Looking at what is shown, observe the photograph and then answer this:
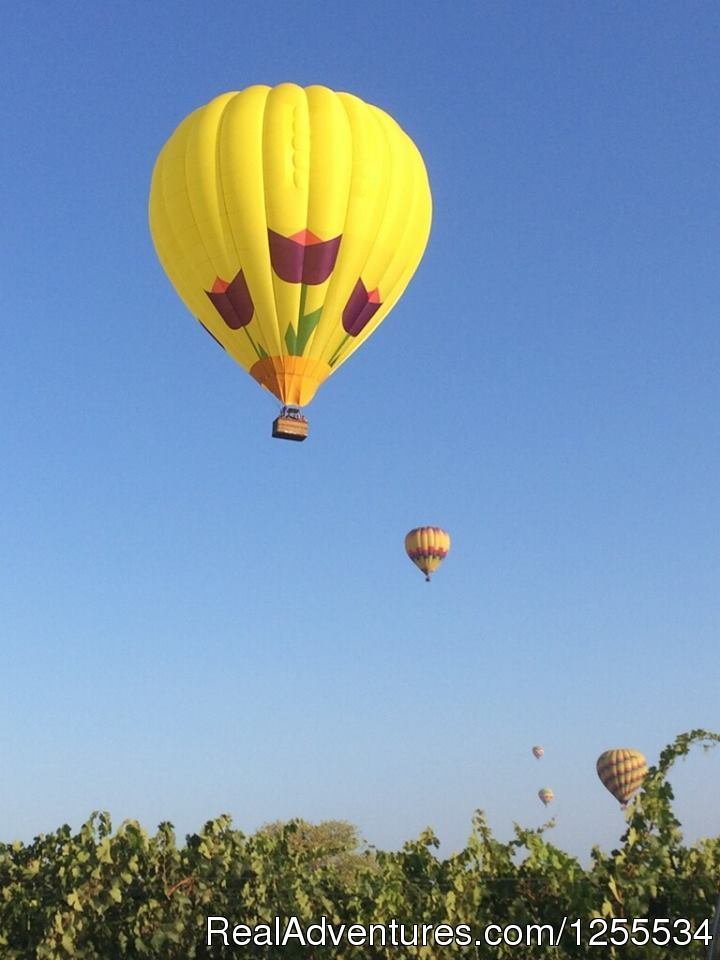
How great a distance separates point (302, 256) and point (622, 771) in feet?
113

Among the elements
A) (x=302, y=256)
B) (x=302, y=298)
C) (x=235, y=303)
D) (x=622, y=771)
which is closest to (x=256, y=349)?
(x=235, y=303)

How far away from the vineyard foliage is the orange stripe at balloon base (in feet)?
53.2

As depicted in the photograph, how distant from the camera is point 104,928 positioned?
14.1m

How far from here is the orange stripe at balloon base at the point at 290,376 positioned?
99.3ft

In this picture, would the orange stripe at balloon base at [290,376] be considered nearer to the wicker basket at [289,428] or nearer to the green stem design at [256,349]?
the green stem design at [256,349]

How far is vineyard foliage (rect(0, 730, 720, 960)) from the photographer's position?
1216 centimetres

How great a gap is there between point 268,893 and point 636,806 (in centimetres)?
503

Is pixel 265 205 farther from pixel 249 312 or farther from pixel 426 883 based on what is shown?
pixel 426 883

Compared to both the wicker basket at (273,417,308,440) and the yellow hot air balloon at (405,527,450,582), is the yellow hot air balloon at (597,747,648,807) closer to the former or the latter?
the yellow hot air balloon at (405,527,450,582)

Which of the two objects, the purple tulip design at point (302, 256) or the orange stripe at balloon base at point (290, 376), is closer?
the purple tulip design at point (302, 256)

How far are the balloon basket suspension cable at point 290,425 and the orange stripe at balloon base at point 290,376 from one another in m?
0.24

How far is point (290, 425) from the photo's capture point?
30.0 metres

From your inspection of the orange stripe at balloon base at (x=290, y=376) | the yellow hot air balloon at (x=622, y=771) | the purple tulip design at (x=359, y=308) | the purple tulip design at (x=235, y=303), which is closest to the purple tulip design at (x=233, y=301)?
the purple tulip design at (x=235, y=303)

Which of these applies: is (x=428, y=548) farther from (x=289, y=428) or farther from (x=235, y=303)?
(x=235, y=303)
